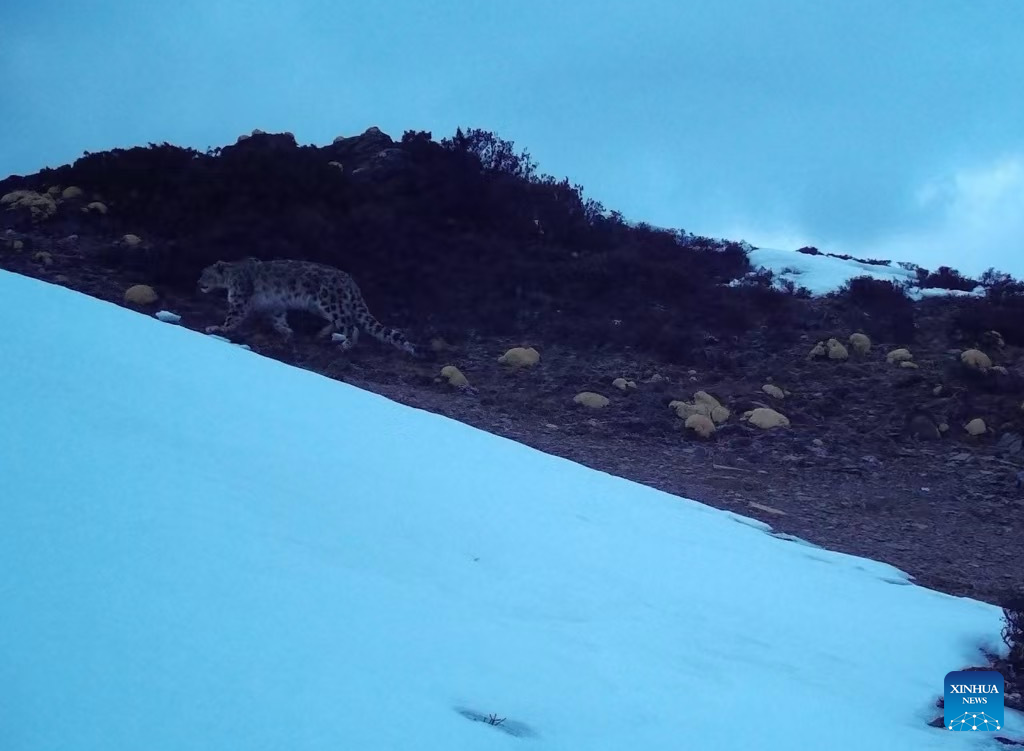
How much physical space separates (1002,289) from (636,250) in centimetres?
758

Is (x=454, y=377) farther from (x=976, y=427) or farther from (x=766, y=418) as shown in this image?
(x=976, y=427)

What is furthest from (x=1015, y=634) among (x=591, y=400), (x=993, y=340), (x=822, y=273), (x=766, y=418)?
(x=822, y=273)

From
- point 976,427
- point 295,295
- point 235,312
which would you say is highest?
point 976,427

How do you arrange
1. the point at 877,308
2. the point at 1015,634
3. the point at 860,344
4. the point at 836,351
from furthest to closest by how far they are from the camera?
the point at 877,308
the point at 860,344
the point at 836,351
the point at 1015,634

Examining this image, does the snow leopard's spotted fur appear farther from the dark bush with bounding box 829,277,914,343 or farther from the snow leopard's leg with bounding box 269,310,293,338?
the dark bush with bounding box 829,277,914,343

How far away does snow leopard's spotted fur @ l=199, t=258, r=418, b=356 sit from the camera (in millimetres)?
11781

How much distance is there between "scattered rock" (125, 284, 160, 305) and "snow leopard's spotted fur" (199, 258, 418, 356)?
0.70m

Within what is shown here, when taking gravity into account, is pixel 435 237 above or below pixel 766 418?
above

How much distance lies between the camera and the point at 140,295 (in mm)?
11781

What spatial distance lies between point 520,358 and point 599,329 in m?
1.96

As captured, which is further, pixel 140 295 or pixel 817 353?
pixel 817 353

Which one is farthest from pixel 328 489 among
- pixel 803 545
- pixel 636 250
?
pixel 636 250

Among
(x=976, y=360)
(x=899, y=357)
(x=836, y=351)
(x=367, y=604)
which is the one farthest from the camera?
(x=836, y=351)

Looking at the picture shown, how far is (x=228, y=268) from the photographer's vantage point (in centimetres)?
1194
